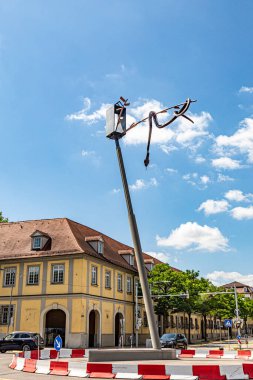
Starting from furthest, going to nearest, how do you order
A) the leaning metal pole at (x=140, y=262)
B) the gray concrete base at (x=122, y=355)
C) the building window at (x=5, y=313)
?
the building window at (x=5, y=313) < the leaning metal pole at (x=140, y=262) < the gray concrete base at (x=122, y=355)

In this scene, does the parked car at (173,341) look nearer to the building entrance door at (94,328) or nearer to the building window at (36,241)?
the building entrance door at (94,328)

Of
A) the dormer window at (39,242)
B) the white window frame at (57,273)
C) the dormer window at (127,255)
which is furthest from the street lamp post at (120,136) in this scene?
the dormer window at (127,255)

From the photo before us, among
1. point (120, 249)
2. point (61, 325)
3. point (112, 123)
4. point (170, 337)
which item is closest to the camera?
point (112, 123)

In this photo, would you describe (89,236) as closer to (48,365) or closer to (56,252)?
(56,252)

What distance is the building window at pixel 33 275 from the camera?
43.8 meters

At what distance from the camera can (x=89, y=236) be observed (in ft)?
164

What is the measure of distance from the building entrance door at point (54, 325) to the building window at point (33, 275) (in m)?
3.32

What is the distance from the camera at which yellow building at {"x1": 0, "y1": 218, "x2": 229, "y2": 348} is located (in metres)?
41.9

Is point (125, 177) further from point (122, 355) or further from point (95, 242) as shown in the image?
point (95, 242)

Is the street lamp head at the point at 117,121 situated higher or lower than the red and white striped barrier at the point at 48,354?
higher

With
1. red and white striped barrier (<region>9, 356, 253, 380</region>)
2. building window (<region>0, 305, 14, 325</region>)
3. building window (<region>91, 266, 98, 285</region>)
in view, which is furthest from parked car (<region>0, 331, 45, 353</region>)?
red and white striped barrier (<region>9, 356, 253, 380</region>)

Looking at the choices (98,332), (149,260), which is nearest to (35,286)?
(98,332)

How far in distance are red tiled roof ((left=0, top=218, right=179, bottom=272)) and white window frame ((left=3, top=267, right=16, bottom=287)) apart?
4.15 ft

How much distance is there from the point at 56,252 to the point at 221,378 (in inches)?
1205
